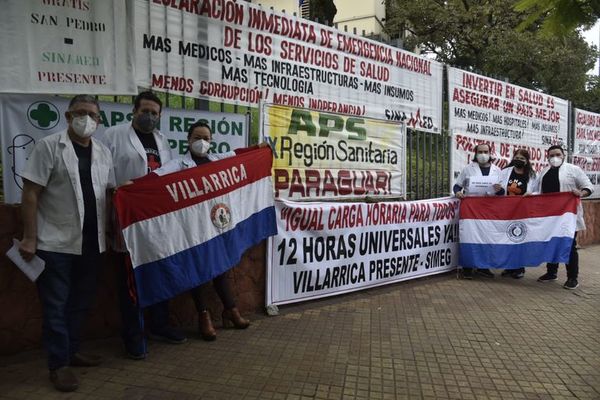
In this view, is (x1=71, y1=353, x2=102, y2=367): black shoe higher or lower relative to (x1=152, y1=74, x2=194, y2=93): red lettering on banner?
lower

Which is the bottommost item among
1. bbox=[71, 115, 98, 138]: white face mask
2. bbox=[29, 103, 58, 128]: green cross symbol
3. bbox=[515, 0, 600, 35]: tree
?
bbox=[71, 115, 98, 138]: white face mask

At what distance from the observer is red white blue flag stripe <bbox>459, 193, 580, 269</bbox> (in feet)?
20.3

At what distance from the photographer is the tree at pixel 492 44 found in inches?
679

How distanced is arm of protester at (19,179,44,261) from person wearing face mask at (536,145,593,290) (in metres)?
5.98

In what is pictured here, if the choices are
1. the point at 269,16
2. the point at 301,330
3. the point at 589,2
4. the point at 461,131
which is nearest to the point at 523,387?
the point at 301,330

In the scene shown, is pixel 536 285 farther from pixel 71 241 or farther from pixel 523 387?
pixel 71 241

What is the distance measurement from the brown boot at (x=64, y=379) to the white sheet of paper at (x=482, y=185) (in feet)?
17.4

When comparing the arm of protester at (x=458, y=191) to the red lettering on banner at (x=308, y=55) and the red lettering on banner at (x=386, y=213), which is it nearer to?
the red lettering on banner at (x=386, y=213)

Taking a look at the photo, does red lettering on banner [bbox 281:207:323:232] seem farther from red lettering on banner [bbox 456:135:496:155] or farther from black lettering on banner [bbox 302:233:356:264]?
red lettering on banner [bbox 456:135:496:155]

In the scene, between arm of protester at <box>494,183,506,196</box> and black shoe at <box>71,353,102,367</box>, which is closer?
black shoe at <box>71,353,102,367</box>

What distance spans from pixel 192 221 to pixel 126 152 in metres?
0.73

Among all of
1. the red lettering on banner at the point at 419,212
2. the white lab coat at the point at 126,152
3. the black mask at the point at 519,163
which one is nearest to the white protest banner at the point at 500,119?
the black mask at the point at 519,163

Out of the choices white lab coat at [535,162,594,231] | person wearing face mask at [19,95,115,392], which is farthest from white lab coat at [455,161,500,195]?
person wearing face mask at [19,95,115,392]

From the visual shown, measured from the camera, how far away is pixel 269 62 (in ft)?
16.9
